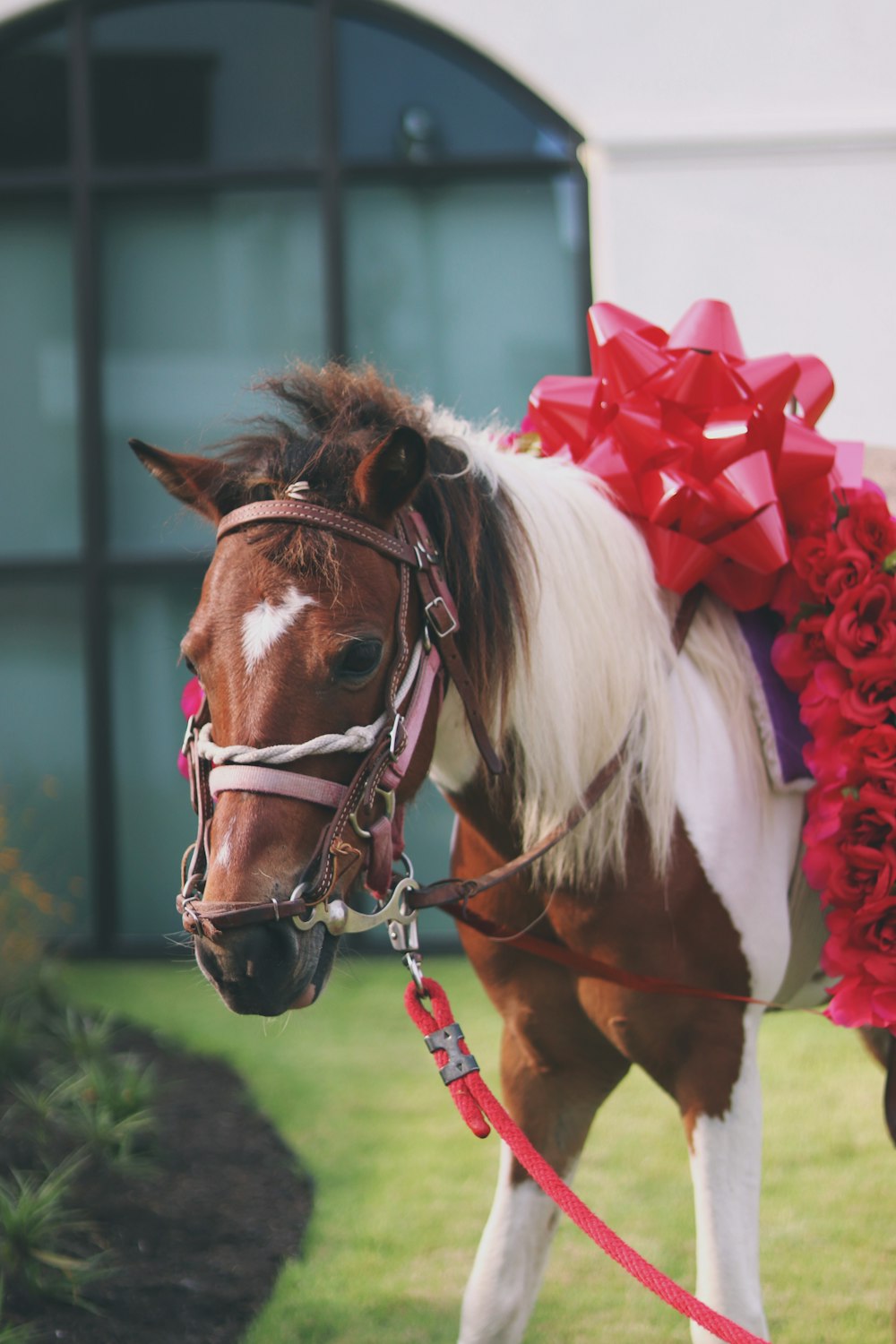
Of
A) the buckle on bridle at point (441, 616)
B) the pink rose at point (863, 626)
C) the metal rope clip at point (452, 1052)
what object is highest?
the buckle on bridle at point (441, 616)

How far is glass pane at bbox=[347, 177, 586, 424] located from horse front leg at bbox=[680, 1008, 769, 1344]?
3935 millimetres

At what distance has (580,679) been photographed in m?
1.80

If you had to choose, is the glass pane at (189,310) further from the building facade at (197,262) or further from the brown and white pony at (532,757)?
the brown and white pony at (532,757)

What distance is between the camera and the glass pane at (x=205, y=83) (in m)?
5.30

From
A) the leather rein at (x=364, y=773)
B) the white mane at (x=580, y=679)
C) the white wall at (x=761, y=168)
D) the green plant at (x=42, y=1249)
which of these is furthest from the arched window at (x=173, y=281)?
the leather rein at (x=364, y=773)

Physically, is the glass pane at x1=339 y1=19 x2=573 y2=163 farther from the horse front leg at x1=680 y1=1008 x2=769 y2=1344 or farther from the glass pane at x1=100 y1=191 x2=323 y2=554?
the horse front leg at x1=680 y1=1008 x2=769 y2=1344

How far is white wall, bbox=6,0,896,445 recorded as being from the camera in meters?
4.84

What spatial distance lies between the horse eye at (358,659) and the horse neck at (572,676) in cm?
21

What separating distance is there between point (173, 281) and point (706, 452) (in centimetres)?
413

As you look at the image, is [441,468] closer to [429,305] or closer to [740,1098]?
[740,1098]

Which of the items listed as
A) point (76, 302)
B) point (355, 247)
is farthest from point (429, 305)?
point (76, 302)

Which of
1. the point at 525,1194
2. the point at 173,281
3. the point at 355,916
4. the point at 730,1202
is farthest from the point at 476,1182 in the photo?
the point at 173,281

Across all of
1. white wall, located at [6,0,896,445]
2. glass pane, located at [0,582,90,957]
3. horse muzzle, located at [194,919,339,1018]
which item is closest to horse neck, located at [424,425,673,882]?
horse muzzle, located at [194,919,339,1018]

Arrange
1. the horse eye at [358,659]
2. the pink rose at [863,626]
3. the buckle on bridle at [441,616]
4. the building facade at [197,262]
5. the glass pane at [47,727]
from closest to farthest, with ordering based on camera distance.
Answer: the horse eye at [358,659] < the buckle on bridle at [441,616] < the pink rose at [863,626] < the building facade at [197,262] < the glass pane at [47,727]
